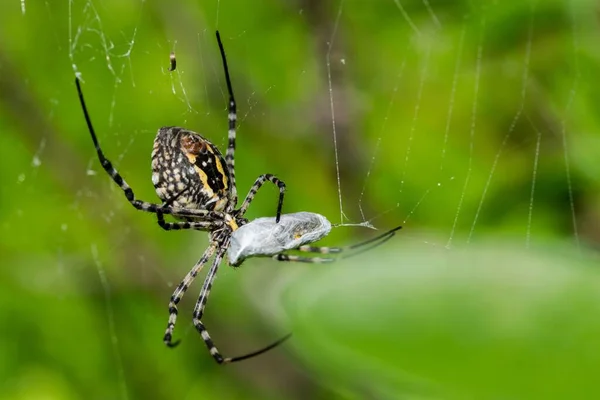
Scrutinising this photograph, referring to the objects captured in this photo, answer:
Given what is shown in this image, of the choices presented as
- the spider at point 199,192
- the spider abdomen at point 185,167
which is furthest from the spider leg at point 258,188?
the spider abdomen at point 185,167

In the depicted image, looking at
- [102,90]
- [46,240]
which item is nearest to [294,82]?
[102,90]

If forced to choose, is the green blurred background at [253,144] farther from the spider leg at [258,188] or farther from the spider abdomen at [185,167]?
the spider abdomen at [185,167]

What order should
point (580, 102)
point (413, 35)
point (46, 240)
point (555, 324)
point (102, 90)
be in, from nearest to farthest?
point (555, 324)
point (580, 102)
point (413, 35)
point (102, 90)
point (46, 240)

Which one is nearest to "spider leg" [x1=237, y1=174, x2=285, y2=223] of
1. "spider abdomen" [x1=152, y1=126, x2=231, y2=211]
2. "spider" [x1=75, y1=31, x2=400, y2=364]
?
"spider" [x1=75, y1=31, x2=400, y2=364]

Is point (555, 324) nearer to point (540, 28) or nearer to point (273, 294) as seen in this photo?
point (273, 294)

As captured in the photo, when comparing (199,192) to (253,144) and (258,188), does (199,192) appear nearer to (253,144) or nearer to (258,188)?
(258,188)

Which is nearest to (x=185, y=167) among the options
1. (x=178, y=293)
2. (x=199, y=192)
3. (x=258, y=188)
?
(x=199, y=192)

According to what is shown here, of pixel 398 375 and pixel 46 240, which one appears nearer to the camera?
pixel 398 375
